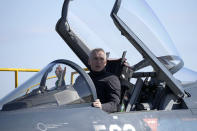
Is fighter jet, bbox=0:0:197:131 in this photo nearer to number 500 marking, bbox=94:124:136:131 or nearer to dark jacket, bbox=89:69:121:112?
number 500 marking, bbox=94:124:136:131

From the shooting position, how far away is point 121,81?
590 centimetres

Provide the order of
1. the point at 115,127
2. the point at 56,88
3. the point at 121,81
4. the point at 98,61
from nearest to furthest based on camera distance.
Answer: the point at 115,127
the point at 56,88
the point at 98,61
the point at 121,81

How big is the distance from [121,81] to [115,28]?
0.79 metres

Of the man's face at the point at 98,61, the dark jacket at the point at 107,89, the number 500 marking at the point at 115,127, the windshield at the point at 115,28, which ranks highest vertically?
the windshield at the point at 115,28

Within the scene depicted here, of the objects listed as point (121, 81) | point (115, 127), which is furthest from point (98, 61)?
point (115, 127)

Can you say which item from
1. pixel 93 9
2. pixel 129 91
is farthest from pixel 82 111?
pixel 93 9

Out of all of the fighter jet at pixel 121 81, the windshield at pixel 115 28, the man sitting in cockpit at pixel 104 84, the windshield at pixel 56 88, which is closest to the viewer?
the fighter jet at pixel 121 81

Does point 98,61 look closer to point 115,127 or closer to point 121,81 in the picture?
point 121,81

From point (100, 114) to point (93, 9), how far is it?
223 centimetres

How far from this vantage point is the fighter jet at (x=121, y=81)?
14.5ft

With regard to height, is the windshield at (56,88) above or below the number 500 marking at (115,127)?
above

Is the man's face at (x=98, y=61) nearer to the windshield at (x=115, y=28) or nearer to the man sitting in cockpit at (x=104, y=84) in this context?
the man sitting in cockpit at (x=104, y=84)

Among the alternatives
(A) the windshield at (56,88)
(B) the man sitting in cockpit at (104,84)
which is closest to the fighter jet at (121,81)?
(A) the windshield at (56,88)

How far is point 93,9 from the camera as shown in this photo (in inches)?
247
